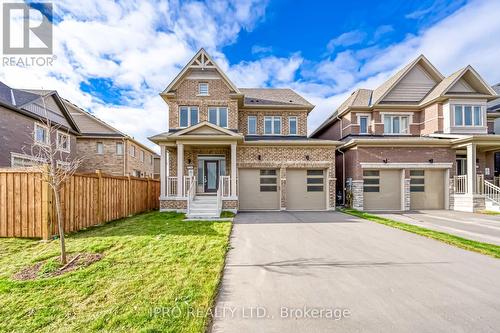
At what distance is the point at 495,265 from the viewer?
16.3 feet

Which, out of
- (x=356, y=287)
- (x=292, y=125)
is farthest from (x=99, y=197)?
(x=292, y=125)

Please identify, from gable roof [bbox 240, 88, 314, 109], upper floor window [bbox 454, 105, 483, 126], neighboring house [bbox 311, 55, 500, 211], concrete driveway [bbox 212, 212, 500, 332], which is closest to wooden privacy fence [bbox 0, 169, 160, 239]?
concrete driveway [bbox 212, 212, 500, 332]

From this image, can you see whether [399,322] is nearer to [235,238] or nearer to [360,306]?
[360,306]

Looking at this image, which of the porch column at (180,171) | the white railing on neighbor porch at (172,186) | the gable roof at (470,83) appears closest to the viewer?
the porch column at (180,171)

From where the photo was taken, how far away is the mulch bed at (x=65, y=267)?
434 cm

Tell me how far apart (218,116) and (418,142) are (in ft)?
38.8

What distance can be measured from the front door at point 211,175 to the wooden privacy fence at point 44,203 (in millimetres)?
5646

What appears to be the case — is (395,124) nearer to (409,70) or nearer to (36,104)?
(409,70)

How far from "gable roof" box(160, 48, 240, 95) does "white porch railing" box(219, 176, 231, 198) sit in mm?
5634

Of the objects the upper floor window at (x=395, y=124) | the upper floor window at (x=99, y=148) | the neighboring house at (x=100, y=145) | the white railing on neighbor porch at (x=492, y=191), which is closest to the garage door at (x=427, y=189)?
the white railing on neighbor porch at (x=492, y=191)

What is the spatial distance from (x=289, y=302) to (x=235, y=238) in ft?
12.5

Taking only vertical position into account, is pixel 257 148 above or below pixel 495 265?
above

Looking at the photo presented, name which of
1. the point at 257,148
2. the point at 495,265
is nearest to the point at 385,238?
the point at 495,265

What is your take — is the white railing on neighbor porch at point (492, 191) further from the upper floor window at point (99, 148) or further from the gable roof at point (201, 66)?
the upper floor window at point (99, 148)
